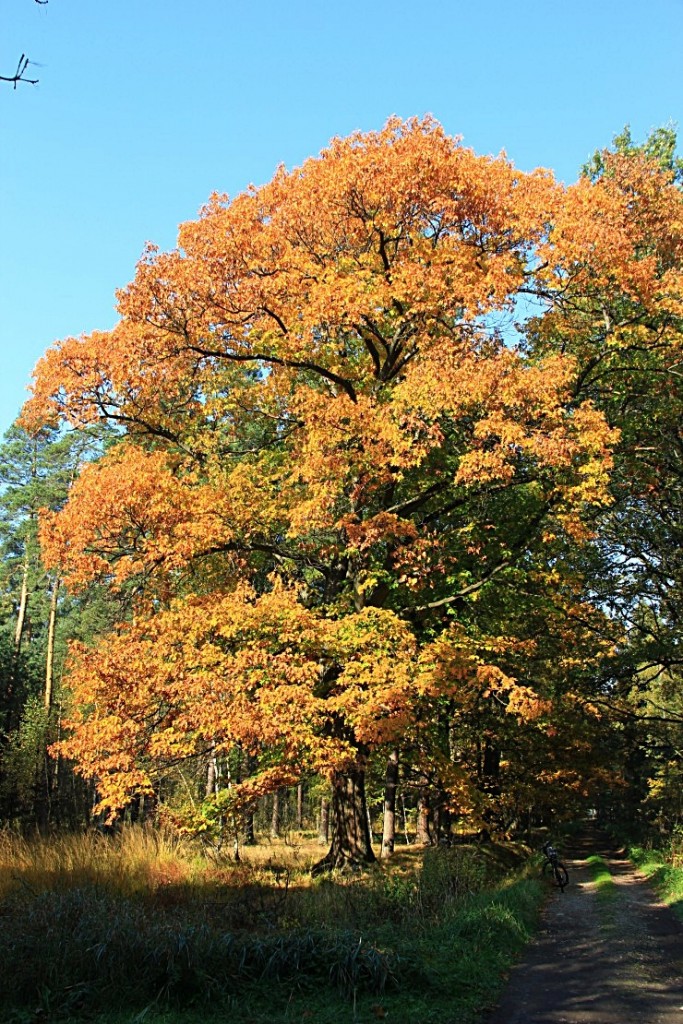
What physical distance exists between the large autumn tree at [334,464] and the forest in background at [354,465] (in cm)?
7

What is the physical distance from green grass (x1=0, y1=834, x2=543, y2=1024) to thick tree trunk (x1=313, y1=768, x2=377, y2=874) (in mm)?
5464

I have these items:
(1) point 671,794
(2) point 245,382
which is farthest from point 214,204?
(1) point 671,794

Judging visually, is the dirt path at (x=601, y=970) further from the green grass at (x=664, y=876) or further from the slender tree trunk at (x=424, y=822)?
the slender tree trunk at (x=424, y=822)

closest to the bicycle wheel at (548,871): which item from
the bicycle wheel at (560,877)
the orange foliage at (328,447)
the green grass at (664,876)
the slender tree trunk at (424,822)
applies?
the bicycle wheel at (560,877)

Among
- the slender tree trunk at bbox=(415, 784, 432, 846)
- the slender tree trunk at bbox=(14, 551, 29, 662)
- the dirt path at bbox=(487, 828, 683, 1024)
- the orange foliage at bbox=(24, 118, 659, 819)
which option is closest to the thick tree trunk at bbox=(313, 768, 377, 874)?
the orange foliage at bbox=(24, 118, 659, 819)

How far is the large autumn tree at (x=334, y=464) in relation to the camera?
43.2ft

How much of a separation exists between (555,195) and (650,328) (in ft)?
11.3

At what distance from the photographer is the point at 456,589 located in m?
17.5

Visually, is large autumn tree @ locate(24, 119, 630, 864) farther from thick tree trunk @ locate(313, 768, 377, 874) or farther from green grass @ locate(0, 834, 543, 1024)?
green grass @ locate(0, 834, 543, 1024)

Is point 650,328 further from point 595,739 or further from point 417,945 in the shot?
point 595,739

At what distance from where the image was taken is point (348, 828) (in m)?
16.3

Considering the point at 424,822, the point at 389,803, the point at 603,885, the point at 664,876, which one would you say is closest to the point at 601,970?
the point at 664,876

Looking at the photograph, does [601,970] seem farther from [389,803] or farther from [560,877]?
[389,803]

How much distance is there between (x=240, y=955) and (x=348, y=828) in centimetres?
997
